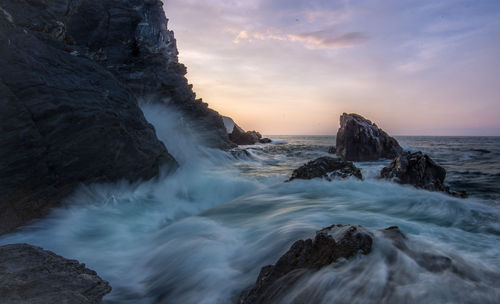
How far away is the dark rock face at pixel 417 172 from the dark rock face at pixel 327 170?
3.47 ft

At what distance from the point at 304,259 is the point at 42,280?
2.26 meters

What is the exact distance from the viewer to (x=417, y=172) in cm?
766

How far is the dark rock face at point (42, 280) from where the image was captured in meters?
2.14

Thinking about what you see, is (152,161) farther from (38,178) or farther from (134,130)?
(38,178)

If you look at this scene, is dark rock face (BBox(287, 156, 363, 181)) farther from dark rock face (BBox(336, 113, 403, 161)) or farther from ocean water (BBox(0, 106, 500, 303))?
dark rock face (BBox(336, 113, 403, 161))

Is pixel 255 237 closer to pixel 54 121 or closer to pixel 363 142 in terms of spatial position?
pixel 54 121

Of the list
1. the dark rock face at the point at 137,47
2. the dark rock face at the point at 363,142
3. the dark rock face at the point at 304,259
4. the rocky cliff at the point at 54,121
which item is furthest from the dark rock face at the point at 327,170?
the dark rock face at the point at 363,142

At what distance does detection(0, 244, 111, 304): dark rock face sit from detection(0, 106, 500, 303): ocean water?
443mm

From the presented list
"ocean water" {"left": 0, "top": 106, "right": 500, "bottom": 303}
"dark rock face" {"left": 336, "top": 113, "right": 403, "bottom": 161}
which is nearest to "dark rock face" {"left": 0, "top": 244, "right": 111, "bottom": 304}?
"ocean water" {"left": 0, "top": 106, "right": 500, "bottom": 303}

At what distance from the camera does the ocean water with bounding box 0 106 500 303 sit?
7.86ft

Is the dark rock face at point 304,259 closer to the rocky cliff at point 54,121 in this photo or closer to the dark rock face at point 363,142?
the rocky cliff at point 54,121

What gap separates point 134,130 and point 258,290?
5.40m

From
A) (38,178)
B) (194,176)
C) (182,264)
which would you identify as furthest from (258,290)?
(194,176)

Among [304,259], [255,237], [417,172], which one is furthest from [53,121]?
[417,172]
